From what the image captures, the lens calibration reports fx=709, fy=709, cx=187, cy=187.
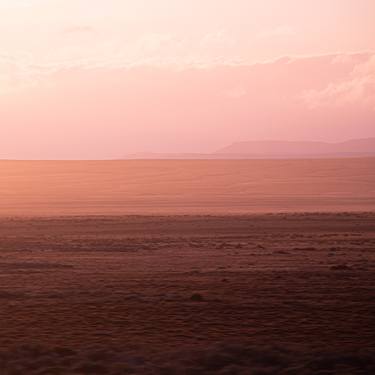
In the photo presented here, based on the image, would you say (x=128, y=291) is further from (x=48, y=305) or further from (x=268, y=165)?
(x=268, y=165)

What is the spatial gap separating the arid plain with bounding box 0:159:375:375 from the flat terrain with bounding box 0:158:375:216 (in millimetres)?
11397

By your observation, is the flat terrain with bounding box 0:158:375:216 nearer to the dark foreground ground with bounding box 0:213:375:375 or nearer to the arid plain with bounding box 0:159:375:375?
the arid plain with bounding box 0:159:375:375

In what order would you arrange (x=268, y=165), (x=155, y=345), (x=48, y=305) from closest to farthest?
(x=155, y=345) < (x=48, y=305) < (x=268, y=165)

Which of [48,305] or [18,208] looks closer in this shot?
[48,305]

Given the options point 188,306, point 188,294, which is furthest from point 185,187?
point 188,306

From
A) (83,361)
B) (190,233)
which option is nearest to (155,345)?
(83,361)

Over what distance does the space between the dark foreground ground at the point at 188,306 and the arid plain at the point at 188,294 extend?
3 cm

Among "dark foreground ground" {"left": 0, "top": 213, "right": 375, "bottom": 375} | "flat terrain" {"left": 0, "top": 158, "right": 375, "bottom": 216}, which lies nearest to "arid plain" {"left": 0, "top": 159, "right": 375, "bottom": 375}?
"dark foreground ground" {"left": 0, "top": 213, "right": 375, "bottom": 375}

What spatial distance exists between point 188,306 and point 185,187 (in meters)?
61.1

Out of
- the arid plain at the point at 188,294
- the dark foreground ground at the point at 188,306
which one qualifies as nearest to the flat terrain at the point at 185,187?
the arid plain at the point at 188,294

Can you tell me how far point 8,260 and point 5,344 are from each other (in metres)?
10.2

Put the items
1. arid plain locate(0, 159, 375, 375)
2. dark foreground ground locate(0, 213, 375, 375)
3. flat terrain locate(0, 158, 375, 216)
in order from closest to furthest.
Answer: dark foreground ground locate(0, 213, 375, 375) → arid plain locate(0, 159, 375, 375) → flat terrain locate(0, 158, 375, 216)

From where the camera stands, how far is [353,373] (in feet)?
27.5

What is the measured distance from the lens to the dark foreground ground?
899cm
